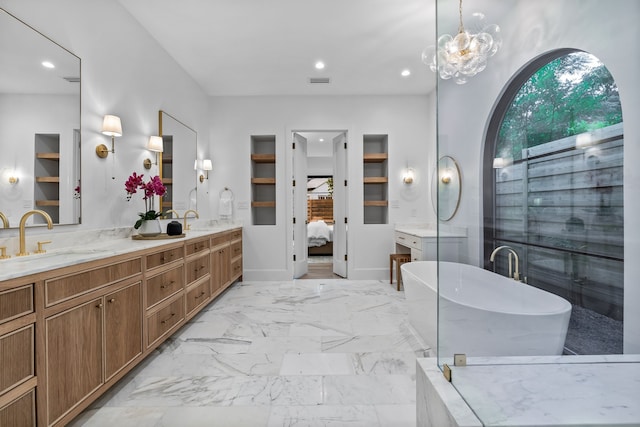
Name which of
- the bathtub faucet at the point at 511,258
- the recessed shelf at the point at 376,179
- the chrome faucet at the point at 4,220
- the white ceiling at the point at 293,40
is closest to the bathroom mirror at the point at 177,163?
the white ceiling at the point at 293,40

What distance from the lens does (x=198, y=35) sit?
3.20 meters

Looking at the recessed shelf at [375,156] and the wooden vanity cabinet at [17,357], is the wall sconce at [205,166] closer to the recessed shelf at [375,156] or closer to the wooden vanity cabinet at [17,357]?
the recessed shelf at [375,156]

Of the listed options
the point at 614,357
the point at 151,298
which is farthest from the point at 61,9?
the point at 614,357

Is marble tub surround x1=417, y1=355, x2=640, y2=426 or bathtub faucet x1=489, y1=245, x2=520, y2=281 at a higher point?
bathtub faucet x1=489, y1=245, x2=520, y2=281

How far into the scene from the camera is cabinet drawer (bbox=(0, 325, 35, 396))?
45.4 inches

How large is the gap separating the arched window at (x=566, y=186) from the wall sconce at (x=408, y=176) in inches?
146

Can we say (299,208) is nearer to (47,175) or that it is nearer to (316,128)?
(316,128)

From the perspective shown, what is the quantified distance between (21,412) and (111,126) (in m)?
2.00

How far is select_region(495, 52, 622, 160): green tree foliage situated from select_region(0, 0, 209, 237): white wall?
259 cm

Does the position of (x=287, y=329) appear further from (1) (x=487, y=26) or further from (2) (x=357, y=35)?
(2) (x=357, y=35)

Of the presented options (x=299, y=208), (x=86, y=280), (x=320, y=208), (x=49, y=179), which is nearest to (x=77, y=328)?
(x=86, y=280)

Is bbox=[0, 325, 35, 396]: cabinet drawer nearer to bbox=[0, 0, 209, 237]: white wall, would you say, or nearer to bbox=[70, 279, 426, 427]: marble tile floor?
bbox=[70, 279, 426, 427]: marble tile floor

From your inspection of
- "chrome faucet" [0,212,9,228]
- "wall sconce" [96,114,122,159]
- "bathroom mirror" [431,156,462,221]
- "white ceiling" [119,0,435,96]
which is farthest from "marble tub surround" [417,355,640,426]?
"white ceiling" [119,0,435,96]

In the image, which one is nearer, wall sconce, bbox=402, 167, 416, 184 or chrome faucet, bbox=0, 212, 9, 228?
chrome faucet, bbox=0, 212, 9, 228
